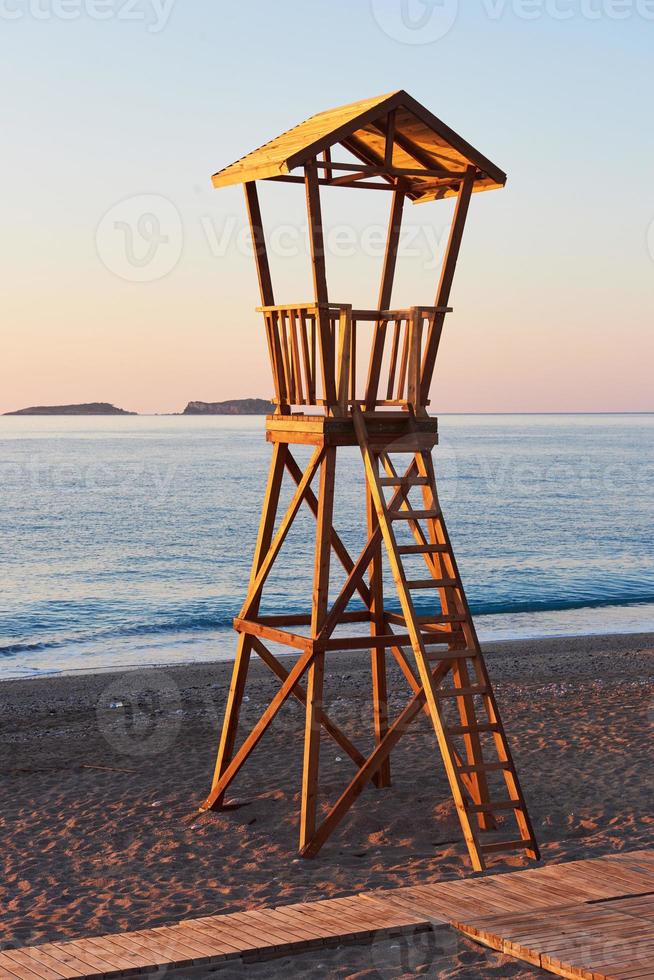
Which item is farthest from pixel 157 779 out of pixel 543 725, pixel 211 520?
pixel 211 520

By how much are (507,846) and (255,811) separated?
2.61m

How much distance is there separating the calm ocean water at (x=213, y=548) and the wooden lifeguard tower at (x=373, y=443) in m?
12.6

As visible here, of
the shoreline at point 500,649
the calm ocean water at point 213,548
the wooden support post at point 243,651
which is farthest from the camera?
the calm ocean water at point 213,548

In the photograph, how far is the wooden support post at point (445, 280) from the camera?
9.62m

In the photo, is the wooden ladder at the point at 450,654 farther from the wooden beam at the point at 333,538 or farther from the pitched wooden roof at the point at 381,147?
the pitched wooden roof at the point at 381,147

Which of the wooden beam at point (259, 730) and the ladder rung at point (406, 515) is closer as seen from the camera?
the ladder rung at point (406, 515)

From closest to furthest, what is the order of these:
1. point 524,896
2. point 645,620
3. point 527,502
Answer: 1. point 524,896
2. point 645,620
3. point 527,502

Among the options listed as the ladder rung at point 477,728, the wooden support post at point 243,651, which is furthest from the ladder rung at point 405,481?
the ladder rung at point 477,728

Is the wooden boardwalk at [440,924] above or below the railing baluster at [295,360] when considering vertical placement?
below

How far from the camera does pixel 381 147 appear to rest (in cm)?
1029

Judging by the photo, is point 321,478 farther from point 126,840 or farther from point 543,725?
point 543,725

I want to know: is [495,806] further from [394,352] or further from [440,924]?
[394,352]

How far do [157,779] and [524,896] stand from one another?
516cm

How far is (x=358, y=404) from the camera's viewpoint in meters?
9.45
